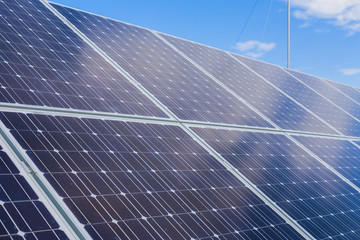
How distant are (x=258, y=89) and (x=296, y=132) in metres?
3.06

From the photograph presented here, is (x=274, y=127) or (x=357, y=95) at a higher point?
(x=357, y=95)

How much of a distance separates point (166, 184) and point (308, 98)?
1373 centimetres

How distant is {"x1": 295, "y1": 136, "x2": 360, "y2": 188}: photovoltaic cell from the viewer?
1409 cm

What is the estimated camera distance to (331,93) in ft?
79.7

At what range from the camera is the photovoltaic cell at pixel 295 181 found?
408 inches

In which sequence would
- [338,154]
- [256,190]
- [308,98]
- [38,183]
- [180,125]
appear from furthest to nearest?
[308,98] < [338,154] < [180,125] < [256,190] < [38,183]

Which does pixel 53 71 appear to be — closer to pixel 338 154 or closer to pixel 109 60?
pixel 109 60

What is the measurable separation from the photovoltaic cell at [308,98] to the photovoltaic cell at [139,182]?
1028 centimetres

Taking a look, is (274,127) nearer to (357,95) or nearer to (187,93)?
(187,93)

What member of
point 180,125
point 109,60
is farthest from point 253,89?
point 180,125

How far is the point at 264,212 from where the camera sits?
937cm

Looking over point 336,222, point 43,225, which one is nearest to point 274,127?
point 336,222

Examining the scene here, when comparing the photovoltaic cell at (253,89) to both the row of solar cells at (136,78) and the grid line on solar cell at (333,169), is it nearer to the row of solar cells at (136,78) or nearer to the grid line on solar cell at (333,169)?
the row of solar cells at (136,78)

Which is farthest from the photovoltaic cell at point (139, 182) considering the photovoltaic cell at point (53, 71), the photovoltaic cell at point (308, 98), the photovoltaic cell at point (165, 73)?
the photovoltaic cell at point (308, 98)
